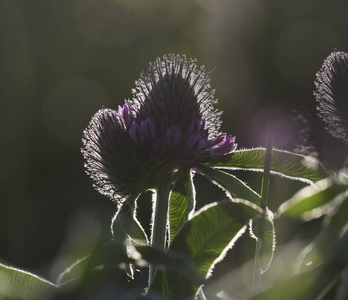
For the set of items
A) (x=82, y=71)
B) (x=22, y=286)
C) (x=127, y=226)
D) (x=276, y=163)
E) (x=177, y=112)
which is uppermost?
(x=82, y=71)

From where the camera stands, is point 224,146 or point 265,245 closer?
point 265,245

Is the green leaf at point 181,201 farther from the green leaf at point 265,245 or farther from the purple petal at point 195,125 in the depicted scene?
the green leaf at point 265,245

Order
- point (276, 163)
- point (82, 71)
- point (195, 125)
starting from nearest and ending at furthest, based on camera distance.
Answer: point (276, 163) → point (195, 125) → point (82, 71)

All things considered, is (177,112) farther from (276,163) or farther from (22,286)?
(22,286)

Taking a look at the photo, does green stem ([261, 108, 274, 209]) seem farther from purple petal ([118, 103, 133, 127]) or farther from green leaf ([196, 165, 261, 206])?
purple petal ([118, 103, 133, 127])

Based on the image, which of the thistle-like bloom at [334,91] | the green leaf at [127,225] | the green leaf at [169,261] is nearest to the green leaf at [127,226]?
the green leaf at [127,225]

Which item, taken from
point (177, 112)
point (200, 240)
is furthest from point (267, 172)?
point (177, 112)

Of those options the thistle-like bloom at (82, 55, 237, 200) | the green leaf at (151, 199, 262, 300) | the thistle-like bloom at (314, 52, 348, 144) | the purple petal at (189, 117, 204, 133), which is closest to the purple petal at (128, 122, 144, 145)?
the thistle-like bloom at (82, 55, 237, 200)
